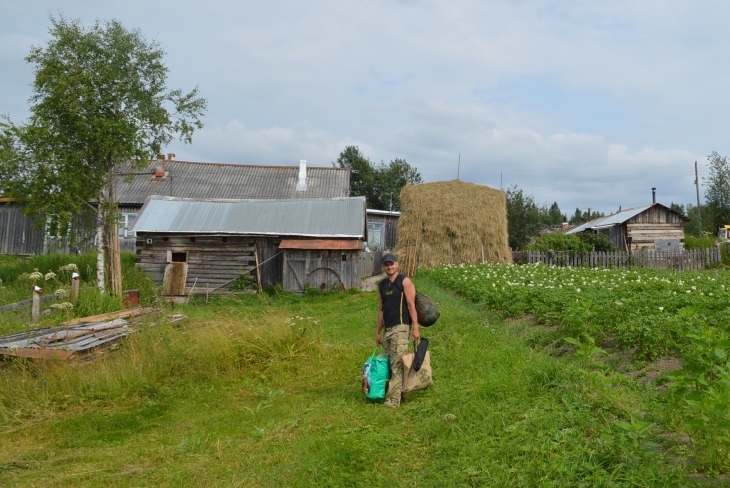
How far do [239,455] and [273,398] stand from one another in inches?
77.8

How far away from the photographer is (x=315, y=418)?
609cm

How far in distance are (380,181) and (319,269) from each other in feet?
117

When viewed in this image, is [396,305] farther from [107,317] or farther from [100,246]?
[100,246]

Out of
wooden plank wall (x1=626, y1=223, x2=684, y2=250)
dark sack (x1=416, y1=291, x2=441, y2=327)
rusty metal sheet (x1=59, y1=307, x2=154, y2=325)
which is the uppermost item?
wooden plank wall (x1=626, y1=223, x2=684, y2=250)

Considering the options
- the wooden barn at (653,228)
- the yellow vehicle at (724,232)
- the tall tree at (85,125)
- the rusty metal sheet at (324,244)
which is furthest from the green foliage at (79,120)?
the yellow vehicle at (724,232)

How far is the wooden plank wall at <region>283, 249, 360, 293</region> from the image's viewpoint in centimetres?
1886

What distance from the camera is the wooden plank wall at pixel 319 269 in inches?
742

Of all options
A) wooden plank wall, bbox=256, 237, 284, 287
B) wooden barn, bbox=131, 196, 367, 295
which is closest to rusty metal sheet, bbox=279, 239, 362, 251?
wooden barn, bbox=131, 196, 367, 295

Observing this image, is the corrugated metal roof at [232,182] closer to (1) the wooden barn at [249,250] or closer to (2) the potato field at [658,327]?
(1) the wooden barn at [249,250]

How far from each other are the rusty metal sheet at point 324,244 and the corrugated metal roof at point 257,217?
23cm

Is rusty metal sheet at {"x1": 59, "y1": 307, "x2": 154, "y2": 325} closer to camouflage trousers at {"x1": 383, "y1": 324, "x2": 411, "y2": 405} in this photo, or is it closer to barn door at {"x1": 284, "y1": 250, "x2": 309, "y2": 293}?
camouflage trousers at {"x1": 383, "y1": 324, "x2": 411, "y2": 405}

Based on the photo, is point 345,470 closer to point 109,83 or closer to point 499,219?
point 109,83

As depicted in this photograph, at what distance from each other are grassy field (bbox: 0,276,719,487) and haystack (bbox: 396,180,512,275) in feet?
43.1

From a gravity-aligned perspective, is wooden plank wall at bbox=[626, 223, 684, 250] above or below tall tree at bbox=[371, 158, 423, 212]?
below
